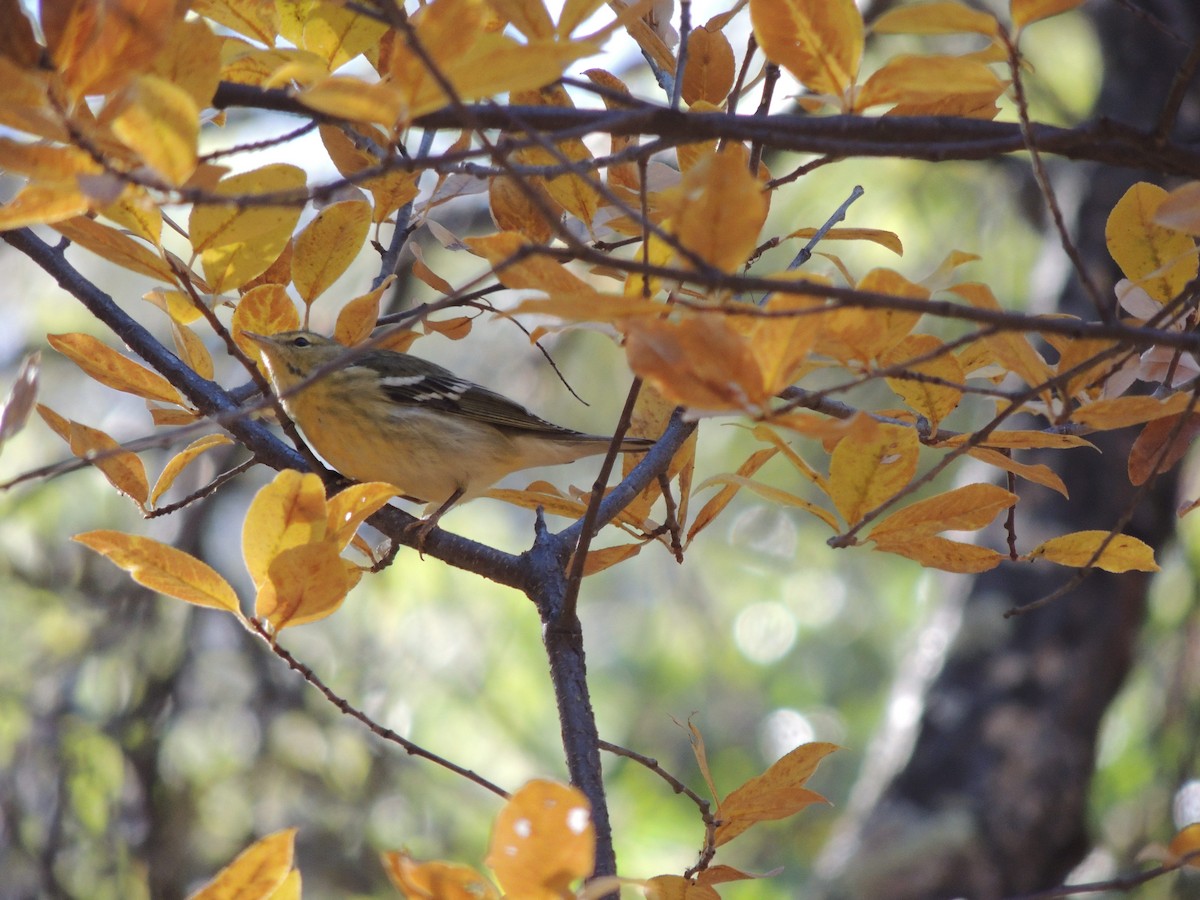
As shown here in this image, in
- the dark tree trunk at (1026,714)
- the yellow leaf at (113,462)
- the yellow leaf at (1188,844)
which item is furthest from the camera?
the dark tree trunk at (1026,714)

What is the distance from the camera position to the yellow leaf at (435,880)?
1.17m

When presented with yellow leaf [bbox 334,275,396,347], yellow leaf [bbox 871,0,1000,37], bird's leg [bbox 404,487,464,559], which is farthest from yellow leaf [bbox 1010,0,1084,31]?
bird's leg [bbox 404,487,464,559]

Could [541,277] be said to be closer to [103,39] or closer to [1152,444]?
[103,39]

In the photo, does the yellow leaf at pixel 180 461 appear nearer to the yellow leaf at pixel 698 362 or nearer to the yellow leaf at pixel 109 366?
the yellow leaf at pixel 109 366

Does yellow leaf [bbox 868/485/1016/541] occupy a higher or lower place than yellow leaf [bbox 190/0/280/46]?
lower

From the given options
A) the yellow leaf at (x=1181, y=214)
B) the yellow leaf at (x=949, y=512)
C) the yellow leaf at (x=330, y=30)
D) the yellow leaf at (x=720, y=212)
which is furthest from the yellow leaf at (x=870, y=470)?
the yellow leaf at (x=330, y=30)

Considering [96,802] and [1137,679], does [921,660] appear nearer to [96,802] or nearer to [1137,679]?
[1137,679]

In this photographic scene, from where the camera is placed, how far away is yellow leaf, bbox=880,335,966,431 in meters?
1.73

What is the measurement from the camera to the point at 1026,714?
493cm

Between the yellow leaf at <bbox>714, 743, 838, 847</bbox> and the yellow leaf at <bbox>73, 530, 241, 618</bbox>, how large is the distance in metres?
0.76

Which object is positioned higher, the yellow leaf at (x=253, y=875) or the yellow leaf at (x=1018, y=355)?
the yellow leaf at (x=1018, y=355)

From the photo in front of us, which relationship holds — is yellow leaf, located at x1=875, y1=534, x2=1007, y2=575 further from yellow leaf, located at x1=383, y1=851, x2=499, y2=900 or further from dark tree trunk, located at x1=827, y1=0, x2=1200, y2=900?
dark tree trunk, located at x1=827, y1=0, x2=1200, y2=900

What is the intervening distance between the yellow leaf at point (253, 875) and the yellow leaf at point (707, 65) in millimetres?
1406

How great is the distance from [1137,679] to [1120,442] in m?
1.26
